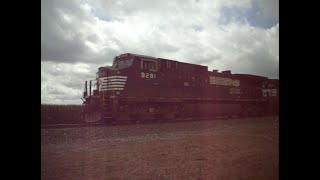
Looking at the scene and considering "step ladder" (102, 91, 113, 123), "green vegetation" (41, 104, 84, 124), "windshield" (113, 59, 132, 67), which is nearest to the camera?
"step ladder" (102, 91, 113, 123)

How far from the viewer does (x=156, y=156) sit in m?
4.49

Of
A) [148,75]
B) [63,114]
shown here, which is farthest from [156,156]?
[63,114]

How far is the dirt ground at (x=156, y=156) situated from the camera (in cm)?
390

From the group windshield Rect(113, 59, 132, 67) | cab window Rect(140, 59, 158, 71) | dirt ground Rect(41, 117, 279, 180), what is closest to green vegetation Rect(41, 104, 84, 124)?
windshield Rect(113, 59, 132, 67)

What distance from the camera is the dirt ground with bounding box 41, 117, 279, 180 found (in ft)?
12.8

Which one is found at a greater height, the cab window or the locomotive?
the cab window

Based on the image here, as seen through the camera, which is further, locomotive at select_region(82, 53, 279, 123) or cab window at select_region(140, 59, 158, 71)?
cab window at select_region(140, 59, 158, 71)

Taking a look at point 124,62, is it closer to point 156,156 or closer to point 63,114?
point 63,114

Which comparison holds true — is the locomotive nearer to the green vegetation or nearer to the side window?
the side window

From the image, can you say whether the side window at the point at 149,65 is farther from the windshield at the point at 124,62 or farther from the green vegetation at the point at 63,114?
the green vegetation at the point at 63,114

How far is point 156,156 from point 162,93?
228 inches

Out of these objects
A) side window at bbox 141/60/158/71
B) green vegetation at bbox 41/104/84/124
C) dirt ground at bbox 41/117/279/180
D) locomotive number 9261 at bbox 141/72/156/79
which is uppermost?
side window at bbox 141/60/158/71
